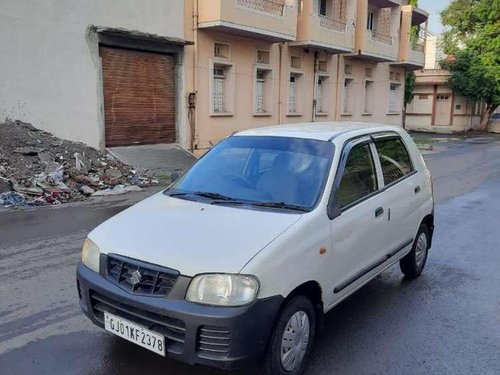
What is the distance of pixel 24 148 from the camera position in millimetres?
11164

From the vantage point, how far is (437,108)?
39.8m

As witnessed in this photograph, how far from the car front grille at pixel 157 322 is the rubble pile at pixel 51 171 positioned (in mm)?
6819

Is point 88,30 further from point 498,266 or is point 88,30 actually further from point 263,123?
point 498,266

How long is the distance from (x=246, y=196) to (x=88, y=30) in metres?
11.0

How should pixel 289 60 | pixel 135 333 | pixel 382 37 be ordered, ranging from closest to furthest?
1. pixel 135 333
2. pixel 289 60
3. pixel 382 37

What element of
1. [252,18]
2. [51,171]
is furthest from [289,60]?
[51,171]

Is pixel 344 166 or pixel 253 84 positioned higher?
pixel 253 84

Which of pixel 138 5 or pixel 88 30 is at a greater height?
pixel 138 5

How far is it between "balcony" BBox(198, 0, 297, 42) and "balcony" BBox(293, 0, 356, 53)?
41.9 inches

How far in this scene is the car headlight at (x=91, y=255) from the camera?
3355 millimetres

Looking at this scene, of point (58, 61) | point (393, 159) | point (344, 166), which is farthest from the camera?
point (58, 61)

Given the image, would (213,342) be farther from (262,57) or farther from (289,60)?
(289,60)

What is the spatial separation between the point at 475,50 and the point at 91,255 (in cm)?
3891

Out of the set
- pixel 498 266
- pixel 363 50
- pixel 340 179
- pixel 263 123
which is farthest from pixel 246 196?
pixel 363 50
